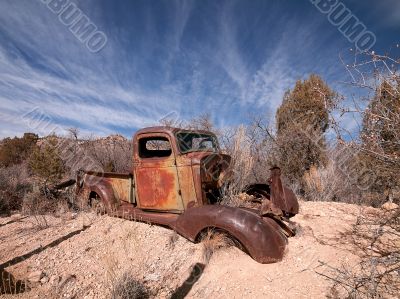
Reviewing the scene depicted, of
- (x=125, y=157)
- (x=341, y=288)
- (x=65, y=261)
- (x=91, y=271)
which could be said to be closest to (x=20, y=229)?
(x=65, y=261)

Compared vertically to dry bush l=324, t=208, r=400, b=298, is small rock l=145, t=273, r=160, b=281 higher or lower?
lower

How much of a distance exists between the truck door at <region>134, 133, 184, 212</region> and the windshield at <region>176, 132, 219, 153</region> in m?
0.23

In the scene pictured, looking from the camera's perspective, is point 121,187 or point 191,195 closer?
point 191,195

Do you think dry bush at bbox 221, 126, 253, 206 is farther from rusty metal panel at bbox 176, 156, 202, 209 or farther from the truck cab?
rusty metal panel at bbox 176, 156, 202, 209

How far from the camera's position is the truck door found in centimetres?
469

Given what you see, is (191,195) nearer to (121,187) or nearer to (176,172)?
(176,172)

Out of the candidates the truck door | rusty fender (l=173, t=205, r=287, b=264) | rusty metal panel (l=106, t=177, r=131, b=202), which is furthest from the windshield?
rusty metal panel (l=106, t=177, r=131, b=202)

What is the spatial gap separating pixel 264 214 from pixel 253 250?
1.89ft

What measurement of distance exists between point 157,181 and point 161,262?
1411 millimetres

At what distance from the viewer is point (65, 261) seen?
4.04m

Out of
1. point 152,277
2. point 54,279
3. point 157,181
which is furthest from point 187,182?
point 54,279

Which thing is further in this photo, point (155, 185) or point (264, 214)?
point (155, 185)

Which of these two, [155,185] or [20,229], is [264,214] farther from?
[20,229]

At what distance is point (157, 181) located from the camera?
4883mm
